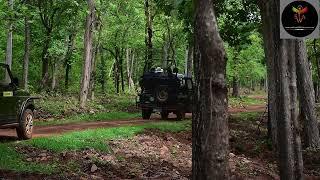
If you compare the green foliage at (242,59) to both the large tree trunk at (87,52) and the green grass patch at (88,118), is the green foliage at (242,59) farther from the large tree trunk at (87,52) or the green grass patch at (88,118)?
the green grass patch at (88,118)

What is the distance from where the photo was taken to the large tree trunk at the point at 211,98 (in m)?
6.84

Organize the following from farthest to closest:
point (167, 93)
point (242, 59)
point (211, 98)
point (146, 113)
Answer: point (242, 59)
point (146, 113)
point (167, 93)
point (211, 98)

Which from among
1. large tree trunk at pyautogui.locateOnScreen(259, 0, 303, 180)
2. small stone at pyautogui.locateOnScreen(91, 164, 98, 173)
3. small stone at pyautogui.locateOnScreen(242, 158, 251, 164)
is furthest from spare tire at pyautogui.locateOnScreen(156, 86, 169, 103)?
large tree trunk at pyautogui.locateOnScreen(259, 0, 303, 180)

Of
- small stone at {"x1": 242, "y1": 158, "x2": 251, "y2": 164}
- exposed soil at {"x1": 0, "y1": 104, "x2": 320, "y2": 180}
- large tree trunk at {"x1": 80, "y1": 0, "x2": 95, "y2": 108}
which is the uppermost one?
large tree trunk at {"x1": 80, "y1": 0, "x2": 95, "y2": 108}

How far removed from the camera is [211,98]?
269 inches

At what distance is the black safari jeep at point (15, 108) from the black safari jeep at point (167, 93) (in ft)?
28.5

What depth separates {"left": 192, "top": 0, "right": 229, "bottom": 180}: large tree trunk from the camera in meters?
6.84

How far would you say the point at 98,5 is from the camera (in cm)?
3077

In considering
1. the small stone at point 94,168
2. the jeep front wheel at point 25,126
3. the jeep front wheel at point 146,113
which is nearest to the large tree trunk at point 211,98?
the small stone at point 94,168

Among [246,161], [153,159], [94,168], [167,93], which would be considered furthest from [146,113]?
[94,168]

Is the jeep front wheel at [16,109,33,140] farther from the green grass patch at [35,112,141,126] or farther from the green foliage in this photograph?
the green foliage

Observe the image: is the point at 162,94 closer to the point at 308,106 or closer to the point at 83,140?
the point at 308,106

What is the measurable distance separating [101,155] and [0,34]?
25706 millimetres

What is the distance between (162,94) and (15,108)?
32.7ft
